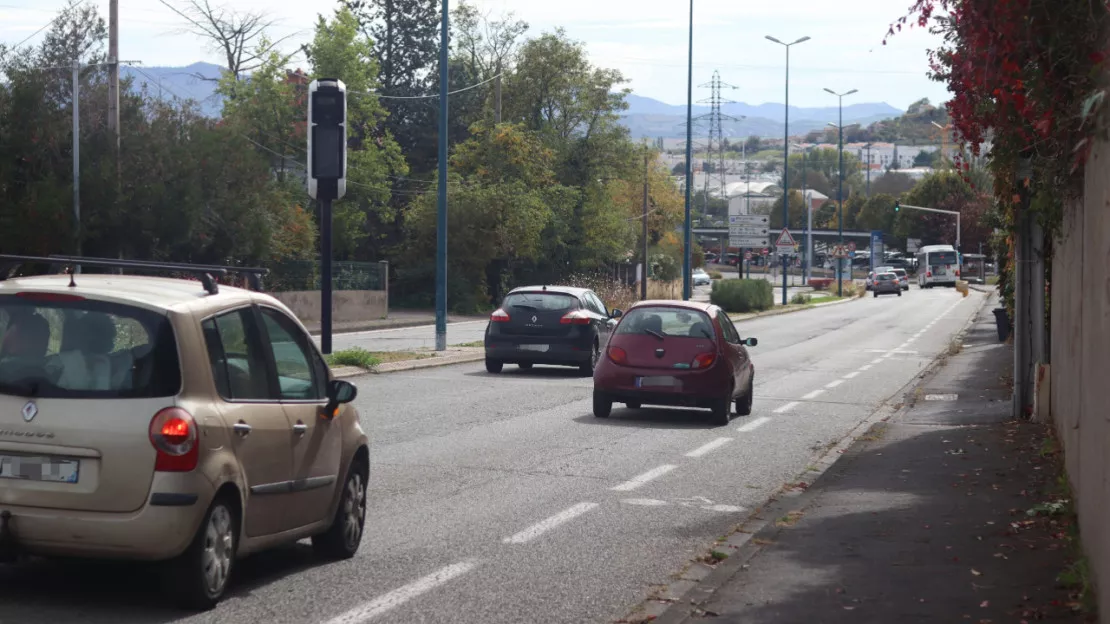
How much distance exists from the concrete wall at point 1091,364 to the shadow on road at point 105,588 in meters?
4.07

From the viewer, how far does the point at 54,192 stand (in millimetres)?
35531

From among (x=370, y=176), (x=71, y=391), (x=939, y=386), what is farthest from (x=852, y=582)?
(x=370, y=176)

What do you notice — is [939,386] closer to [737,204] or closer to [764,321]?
[764,321]

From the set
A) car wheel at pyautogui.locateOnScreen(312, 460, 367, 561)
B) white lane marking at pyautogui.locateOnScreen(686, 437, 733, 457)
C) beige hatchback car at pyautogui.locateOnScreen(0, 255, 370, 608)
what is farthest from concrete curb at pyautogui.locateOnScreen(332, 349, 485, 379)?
beige hatchback car at pyautogui.locateOnScreen(0, 255, 370, 608)

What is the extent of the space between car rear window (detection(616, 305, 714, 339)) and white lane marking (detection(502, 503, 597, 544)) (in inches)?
263

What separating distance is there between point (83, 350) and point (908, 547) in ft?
16.6

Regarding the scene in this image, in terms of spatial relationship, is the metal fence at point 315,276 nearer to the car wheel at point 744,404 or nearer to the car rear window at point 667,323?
the car wheel at point 744,404

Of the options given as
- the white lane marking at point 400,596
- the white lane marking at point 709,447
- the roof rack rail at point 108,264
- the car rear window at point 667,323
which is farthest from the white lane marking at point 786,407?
the roof rack rail at point 108,264

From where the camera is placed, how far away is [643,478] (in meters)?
12.1

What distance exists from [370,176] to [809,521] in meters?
61.8

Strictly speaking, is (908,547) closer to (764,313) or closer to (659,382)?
(659,382)

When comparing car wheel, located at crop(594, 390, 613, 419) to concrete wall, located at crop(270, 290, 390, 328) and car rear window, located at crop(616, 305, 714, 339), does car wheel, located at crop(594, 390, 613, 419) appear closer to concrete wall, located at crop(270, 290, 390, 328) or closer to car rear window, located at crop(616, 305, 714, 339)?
car rear window, located at crop(616, 305, 714, 339)

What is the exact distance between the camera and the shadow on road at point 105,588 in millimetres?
6523

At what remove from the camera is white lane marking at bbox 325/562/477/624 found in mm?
6730
